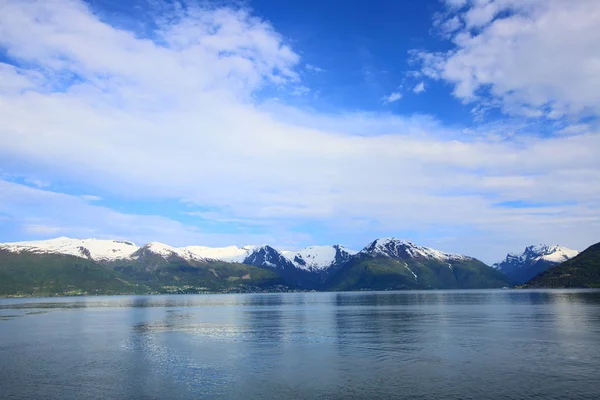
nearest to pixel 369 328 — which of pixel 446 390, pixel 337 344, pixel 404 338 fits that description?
pixel 404 338

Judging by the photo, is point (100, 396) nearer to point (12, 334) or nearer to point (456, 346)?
point (456, 346)

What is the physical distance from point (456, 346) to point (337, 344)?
897 inches

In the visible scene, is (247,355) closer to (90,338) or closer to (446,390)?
(446,390)

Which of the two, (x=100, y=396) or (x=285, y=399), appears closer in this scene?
(x=285, y=399)

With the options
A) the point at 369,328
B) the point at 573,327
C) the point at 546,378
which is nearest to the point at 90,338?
the point at 369,328

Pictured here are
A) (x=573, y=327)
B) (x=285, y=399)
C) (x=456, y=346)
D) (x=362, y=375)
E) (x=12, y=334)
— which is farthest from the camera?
(x=12, y=334)

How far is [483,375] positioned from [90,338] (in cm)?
9014

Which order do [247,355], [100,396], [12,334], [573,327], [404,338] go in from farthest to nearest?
1. [12,334]
2. [573,327]
3. [404,338]
4. [247,355]
5. [100,396]

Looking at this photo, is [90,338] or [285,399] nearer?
[285,399]

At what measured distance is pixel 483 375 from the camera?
58.8 metres

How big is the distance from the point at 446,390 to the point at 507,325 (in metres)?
76.8

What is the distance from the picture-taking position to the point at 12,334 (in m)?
117

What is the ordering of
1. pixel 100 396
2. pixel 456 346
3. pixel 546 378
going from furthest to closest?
pixel 456 346, pixel 546 378, pixel 100 396

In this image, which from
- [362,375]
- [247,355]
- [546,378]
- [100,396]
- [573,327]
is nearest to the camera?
[100,396]
